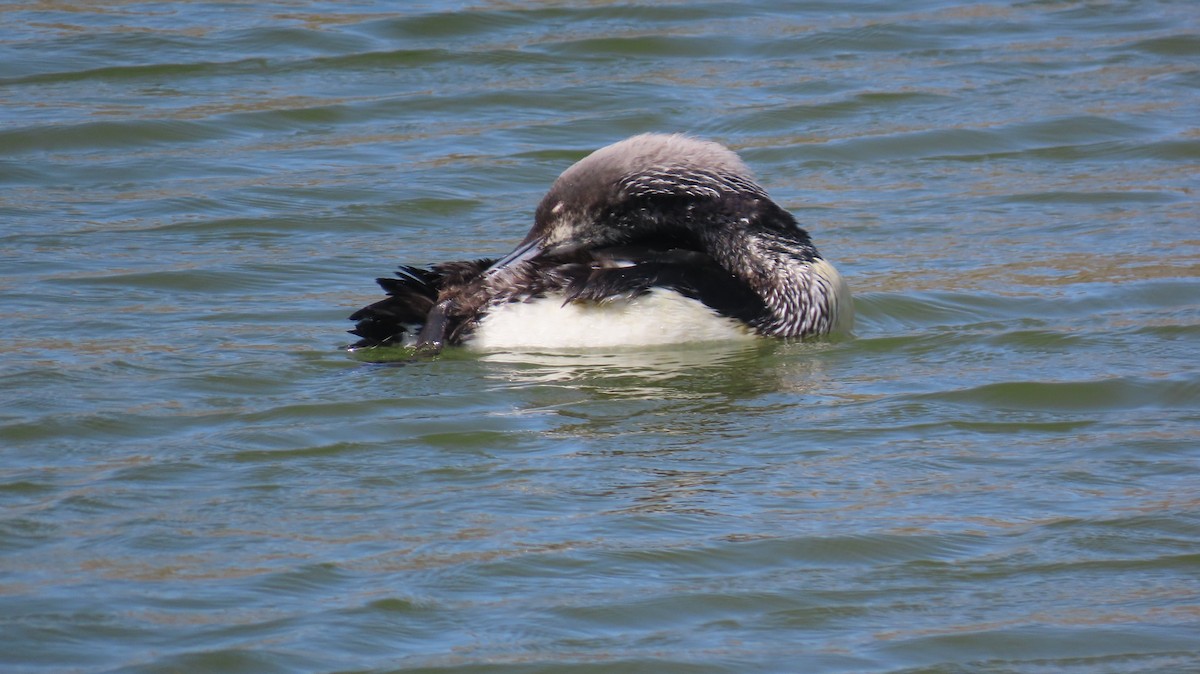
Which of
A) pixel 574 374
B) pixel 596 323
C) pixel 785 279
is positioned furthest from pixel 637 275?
pixel 785 279

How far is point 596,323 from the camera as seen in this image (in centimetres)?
741

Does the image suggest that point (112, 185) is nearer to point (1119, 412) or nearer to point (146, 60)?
point (146, 60)

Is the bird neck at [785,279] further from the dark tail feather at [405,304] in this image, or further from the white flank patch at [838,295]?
the dark tail feather at [405,304]

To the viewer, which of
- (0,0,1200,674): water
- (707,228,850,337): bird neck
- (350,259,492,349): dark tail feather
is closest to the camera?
(0,0,1200,674): water

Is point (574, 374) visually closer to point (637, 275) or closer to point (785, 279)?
point (637, 275)

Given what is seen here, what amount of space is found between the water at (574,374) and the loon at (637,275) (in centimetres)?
15

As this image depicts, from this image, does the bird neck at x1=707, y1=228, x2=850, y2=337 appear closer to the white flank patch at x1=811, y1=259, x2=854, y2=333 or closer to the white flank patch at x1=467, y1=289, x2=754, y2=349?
the white flank patch at x1=811, y1=259, x2=854, y2=333

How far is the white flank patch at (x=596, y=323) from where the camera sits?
740 centimetres

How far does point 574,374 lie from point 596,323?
0.26 meters

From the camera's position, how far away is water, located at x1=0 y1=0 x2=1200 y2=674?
4.97 metres

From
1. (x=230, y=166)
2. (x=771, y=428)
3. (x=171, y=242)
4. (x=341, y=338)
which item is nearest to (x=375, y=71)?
(x=230, y=166)

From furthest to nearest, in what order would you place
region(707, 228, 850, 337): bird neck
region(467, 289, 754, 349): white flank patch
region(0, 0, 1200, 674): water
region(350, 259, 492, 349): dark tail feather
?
region(707, 228, 850, 337): bird neck, region(350, 259, 492, 349): dark tail feather, region(467, 289, 754, 349): white flank patch, region(0, 0, 1200, 674): water

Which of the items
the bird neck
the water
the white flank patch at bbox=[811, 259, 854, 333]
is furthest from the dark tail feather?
the white flank patch at bbox=[811, 259, 854, 333]

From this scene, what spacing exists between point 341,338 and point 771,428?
2120mm
